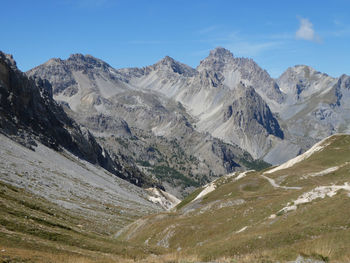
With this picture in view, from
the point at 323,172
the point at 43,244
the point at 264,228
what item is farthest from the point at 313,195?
the point at 323,172

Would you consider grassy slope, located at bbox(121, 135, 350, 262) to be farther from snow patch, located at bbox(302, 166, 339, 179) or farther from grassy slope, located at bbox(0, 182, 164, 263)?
grassy slope, located at bbox(0, 182, 164, 263)

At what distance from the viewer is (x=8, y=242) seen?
30516 millimetres

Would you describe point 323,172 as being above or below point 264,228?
above

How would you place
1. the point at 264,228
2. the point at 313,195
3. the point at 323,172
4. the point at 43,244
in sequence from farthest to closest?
the point at 323,172 → the point at 313,195 → the point at 264,228 → the point at 43,244

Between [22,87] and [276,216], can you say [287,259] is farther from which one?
[22,87]

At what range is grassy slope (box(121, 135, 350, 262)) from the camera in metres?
23.9

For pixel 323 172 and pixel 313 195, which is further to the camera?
pixel 323 172

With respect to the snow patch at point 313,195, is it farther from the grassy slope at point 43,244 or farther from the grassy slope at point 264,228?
the grassy slope at point 43,244

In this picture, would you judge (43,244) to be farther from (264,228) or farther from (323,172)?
(323,172)

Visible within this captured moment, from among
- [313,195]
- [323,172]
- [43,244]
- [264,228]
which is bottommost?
[43,244]

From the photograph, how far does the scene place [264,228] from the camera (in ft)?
133

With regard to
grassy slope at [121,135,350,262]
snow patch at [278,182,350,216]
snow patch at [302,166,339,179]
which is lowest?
grassy slope at [121,135,350,262]

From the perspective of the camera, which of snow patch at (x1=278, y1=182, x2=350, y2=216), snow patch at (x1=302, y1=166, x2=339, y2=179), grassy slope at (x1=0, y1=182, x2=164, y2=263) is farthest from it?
snow patch at (x1=302, y1=166, x2=339, y2=179)

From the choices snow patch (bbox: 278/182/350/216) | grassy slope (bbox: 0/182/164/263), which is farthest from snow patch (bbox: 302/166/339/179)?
grassy slope (bbox: 0/182/164/263)
